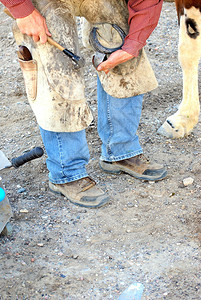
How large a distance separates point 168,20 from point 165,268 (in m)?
4.16

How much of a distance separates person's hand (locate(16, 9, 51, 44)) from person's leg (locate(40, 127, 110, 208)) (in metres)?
0.59

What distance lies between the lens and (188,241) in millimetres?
2418

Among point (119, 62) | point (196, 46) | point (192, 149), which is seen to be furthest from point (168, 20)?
point (119, 62)

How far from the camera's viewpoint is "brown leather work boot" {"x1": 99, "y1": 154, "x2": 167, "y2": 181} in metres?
3.02

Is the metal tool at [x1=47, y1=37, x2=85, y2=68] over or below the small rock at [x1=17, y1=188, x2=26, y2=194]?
over

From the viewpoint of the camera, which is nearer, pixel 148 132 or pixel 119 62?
pixel 119 62

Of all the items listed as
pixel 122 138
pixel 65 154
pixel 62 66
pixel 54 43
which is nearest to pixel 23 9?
pixel 54 43

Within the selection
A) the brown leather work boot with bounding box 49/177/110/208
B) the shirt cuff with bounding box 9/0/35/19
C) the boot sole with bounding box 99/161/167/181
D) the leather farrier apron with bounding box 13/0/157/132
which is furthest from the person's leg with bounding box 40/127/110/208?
the shirt cuff with bounding box 9/0/35/19

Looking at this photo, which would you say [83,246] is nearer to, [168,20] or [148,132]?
[148,132]

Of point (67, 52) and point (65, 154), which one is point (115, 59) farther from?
point (65, 154)

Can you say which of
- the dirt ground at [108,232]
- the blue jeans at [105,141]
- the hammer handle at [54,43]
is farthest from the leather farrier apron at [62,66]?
the dirt ground at [108,232]

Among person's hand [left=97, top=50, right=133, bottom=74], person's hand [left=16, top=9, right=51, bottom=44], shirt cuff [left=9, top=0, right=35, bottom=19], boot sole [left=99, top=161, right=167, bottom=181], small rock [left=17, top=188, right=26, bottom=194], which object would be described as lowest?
boot sole [left=99, top=161, right=167, bottom=181]

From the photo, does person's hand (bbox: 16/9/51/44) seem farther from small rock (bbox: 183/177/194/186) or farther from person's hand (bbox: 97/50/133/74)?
small rock (bbox: 183/177/194/186)

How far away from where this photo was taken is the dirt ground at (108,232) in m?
2.11
